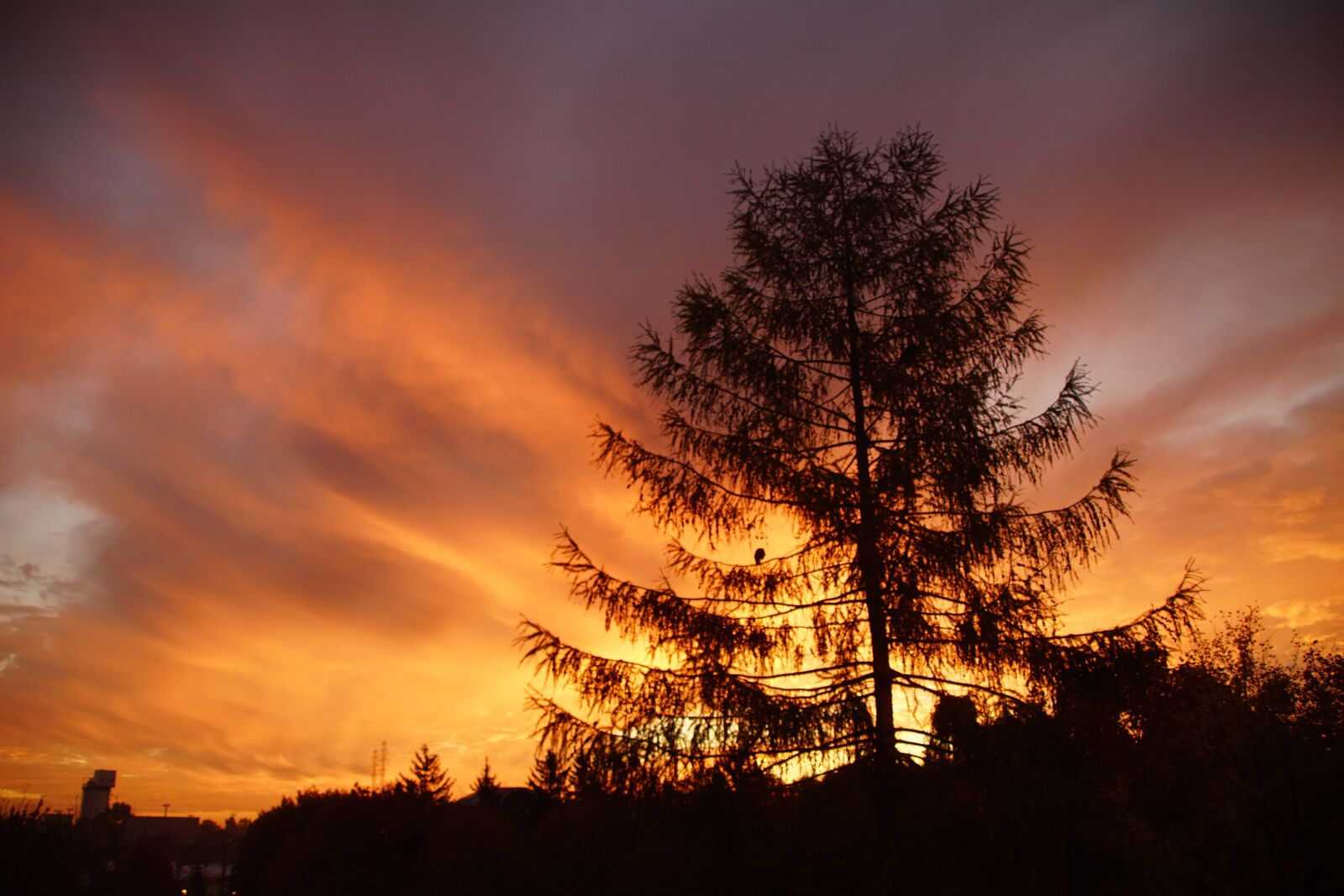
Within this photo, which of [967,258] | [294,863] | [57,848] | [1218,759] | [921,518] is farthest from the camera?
[294,863]

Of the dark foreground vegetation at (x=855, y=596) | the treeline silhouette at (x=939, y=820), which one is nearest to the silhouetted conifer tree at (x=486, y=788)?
the treeline silhouette at (x=939, y=820)

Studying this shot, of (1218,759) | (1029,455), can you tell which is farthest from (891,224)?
(1218,759)

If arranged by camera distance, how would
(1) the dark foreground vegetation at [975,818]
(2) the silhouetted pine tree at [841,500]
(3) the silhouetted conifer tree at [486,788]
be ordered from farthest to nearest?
(3) the silhouetted conifer tree at [486,788]
(2) the silhouetted pine tree at [841,500]
(1) the dark foreground vegetation at [975,818]

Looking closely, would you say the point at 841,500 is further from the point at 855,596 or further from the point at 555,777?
the point at 555,777

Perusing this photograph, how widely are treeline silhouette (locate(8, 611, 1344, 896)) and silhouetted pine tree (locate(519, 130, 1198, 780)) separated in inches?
16.9

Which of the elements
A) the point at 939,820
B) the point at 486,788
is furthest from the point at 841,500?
the point at 486,788

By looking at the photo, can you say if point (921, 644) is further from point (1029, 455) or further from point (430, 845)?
point (430, 845)

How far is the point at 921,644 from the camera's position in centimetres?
870

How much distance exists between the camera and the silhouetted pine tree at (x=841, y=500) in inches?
336

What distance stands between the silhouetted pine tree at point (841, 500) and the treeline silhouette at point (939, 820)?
43 centimetres

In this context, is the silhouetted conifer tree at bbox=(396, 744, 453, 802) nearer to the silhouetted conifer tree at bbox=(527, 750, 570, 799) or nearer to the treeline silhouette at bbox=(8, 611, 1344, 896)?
the treeline silhouette at bbox=(8, 611, 1344, 896)

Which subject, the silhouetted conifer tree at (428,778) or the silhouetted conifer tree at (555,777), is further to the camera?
the silhouetted conifer tree at (428,778)

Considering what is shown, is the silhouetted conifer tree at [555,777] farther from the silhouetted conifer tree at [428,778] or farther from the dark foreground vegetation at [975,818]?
the silhouetted conifer tree at [428,778]

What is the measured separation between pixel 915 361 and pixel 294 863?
172 ft
